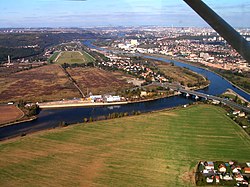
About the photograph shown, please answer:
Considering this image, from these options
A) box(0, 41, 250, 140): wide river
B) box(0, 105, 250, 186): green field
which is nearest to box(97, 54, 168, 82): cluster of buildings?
box(0, 41, 250, 140): wide river

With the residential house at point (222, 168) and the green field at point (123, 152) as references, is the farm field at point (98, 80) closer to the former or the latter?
the green field at point (123, 152)

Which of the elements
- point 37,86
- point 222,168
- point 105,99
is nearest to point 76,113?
point 105,99

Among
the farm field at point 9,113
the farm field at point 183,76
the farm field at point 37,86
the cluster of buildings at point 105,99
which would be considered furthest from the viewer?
the farm field at point 183,76

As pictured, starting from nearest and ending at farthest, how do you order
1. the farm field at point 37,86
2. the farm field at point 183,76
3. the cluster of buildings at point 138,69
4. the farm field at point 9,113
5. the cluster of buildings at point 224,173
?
the cluster of buildings at point 224,173
the farm field at point 9,113
the farm field at point 37,86
the farm field at point 183,76
the cluster of buildings at point 138,69

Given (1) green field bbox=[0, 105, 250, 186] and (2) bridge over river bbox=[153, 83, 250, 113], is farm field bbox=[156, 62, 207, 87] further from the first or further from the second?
(1) green field bbox=[0, 105, 250, 186]

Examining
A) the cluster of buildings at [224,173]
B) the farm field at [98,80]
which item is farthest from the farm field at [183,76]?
the cluster of buildings at [224,173]

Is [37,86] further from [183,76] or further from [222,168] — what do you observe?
[222,168]

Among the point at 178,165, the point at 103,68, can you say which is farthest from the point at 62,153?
the point at 103,68

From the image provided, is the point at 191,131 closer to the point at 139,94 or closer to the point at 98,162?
the point at 98,162
